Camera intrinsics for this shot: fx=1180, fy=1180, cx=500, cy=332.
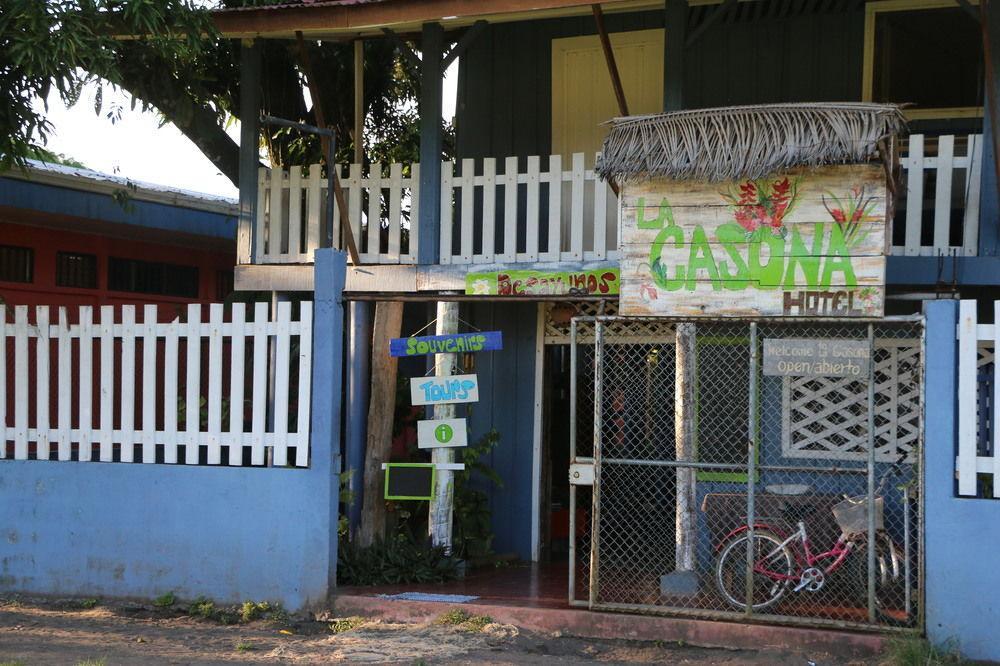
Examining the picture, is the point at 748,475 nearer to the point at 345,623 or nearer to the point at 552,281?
the point at 552,281

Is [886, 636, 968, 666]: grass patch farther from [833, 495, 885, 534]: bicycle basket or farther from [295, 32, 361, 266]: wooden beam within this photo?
[295, 32, 361, 266]: wooden beam

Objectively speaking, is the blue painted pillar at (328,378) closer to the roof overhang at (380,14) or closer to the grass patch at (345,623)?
the grass patch at (345,623)

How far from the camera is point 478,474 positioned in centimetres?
1118

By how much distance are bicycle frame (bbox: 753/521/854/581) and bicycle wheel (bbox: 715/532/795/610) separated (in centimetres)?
1

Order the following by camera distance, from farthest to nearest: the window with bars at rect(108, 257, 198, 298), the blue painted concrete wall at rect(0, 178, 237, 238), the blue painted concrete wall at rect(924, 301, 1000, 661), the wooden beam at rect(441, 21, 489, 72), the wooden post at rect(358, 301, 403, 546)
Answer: the window with bars at rect(108, 257, 198, 298) → the blue painted concrete wall at rect(0, 178, 237, 238) → the wooden beam at rect(441, 21, 489, 72) → the wooden post at rect(358, 301, 403, 546) → the blue painted concrete wall at rect(924, 301, 1000, 661)

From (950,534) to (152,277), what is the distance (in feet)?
35.0

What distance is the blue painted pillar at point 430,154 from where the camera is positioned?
10.3m

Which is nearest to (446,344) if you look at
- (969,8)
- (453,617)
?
(453,617)

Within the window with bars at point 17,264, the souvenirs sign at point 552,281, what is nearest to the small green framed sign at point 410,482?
the souvenirs sign at point 552,281

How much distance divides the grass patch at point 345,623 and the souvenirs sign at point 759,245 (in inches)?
115

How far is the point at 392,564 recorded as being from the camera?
945 centimetres

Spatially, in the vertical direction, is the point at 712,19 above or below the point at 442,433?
above

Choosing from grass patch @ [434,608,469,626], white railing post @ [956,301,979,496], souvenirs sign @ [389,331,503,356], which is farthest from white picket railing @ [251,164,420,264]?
white railing post @ [956,301,979,496]

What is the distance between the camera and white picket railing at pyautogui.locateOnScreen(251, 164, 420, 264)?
1047 cm
